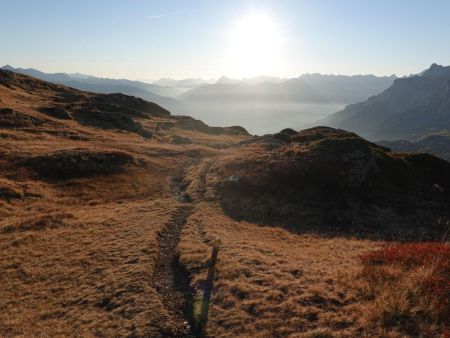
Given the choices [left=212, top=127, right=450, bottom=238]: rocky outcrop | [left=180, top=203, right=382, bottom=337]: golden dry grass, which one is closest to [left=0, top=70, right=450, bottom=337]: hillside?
[left=180, top=203, right=382, bottom=337]: golden dry grass

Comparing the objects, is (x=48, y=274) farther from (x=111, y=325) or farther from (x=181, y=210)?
(x=181, y=210)

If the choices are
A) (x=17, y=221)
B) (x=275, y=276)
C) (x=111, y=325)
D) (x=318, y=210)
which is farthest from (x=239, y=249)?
(x=17, y=221)

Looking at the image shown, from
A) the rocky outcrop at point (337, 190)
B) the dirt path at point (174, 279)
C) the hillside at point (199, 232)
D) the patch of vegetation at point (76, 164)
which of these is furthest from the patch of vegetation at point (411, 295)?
the patch of vegetation at point (76, 164)

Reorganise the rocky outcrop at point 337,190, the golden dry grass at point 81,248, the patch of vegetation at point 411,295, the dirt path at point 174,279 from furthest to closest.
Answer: the rocky outcrop at point 337,190
the golden dry grass at point 81,248
the dirt path at point 174,279
the patch of vegetation at point 411,295

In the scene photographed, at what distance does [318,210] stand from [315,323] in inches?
993

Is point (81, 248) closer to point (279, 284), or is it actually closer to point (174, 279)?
point (174, 279)

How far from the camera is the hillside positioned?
1552cm

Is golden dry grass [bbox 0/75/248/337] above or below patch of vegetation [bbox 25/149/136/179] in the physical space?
below

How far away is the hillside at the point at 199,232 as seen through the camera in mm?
15516

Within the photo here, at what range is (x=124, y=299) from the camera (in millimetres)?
17984

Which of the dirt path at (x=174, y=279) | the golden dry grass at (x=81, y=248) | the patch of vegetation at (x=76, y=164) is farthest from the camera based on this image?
the patch of vegetation at (x=76, y=164)

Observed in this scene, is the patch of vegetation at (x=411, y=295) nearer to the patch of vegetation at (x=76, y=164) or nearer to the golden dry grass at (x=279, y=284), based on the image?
the golden dry grass at (x=279, y=284)

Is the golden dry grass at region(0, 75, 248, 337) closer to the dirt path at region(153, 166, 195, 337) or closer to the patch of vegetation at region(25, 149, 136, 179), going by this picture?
the dirt path at region(153, 166, 195, 337)

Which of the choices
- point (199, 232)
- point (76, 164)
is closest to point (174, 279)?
point (199, 232)
